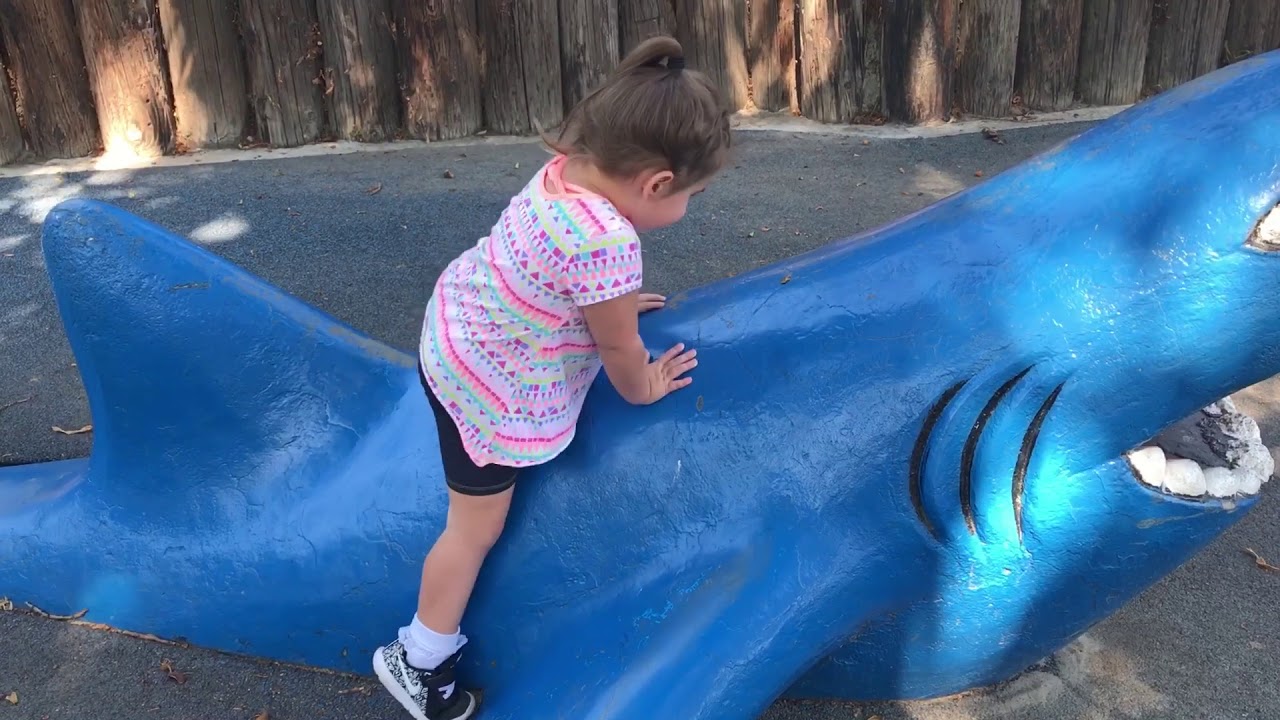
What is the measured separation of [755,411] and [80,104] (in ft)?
14.0

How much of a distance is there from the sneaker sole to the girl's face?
937 millimetres

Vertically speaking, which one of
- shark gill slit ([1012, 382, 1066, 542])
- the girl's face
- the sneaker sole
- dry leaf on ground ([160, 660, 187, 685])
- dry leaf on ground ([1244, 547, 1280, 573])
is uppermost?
the girl's face

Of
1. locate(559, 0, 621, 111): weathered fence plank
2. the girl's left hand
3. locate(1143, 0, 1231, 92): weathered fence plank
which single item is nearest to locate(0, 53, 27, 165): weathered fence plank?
locate(559, 0, 621, 111): weathered fence plank

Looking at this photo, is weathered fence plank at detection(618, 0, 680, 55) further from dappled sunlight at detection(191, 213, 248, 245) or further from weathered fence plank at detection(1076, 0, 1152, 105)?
dappled sunlight at detection(191, 213, 248, 245)

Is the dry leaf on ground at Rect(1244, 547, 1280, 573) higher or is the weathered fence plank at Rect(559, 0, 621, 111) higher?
the weathered fence plank at Rect(559, 0, 621, 111)

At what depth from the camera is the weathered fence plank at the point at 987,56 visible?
5.19 meters

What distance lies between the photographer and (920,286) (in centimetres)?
186

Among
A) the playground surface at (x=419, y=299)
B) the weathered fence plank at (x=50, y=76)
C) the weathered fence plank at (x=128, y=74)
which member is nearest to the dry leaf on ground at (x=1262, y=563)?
the playground surface at (x=419, y=299)

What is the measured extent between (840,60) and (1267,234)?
3867 millimetres

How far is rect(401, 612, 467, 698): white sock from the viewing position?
1.99 metres

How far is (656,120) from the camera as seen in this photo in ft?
5.32

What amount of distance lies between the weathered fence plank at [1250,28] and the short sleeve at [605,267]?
4.89 m

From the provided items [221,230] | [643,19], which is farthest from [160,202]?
[643,19]

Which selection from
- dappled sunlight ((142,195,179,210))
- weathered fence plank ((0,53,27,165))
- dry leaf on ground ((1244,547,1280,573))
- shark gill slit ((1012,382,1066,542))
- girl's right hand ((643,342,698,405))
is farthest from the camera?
weathered fence plank ((0,53,27,165))
